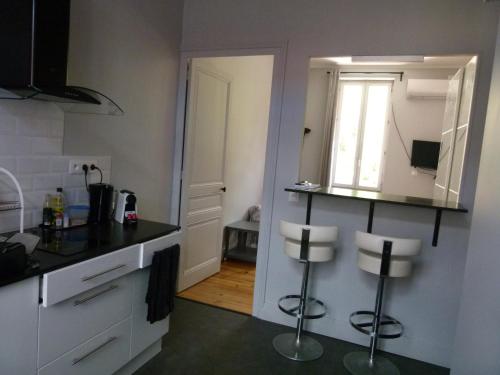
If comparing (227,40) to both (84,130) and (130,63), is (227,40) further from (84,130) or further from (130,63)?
(84,130)

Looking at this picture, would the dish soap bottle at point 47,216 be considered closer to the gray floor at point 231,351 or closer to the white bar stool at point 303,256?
the gray floor at point 231,351

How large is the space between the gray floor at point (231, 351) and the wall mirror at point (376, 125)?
8.92 feet

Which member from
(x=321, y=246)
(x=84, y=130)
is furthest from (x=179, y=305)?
(x=84, y=130)

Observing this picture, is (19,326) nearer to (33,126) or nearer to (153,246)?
(153,246)

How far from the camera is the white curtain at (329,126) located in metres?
5.37

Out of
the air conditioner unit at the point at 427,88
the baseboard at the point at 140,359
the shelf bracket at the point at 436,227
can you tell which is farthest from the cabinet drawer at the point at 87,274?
the air conditioner unit at the point at 427,88

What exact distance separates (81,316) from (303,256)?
141cm

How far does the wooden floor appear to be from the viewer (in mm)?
3403

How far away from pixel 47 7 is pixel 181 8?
172 cm

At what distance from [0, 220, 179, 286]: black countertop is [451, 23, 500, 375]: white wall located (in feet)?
5.51

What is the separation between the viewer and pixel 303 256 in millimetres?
2520

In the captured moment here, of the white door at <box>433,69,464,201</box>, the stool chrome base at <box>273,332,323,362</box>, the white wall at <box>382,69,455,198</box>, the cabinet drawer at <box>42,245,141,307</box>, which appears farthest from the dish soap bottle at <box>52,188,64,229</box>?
the white wall at <box>382,69,455,198</box>

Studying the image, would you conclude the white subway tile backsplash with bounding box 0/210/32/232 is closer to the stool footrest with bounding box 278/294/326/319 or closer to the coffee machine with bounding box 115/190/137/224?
the coffee machine with bounding box 115/190/137/224

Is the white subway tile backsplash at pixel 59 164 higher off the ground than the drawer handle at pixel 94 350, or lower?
higher
